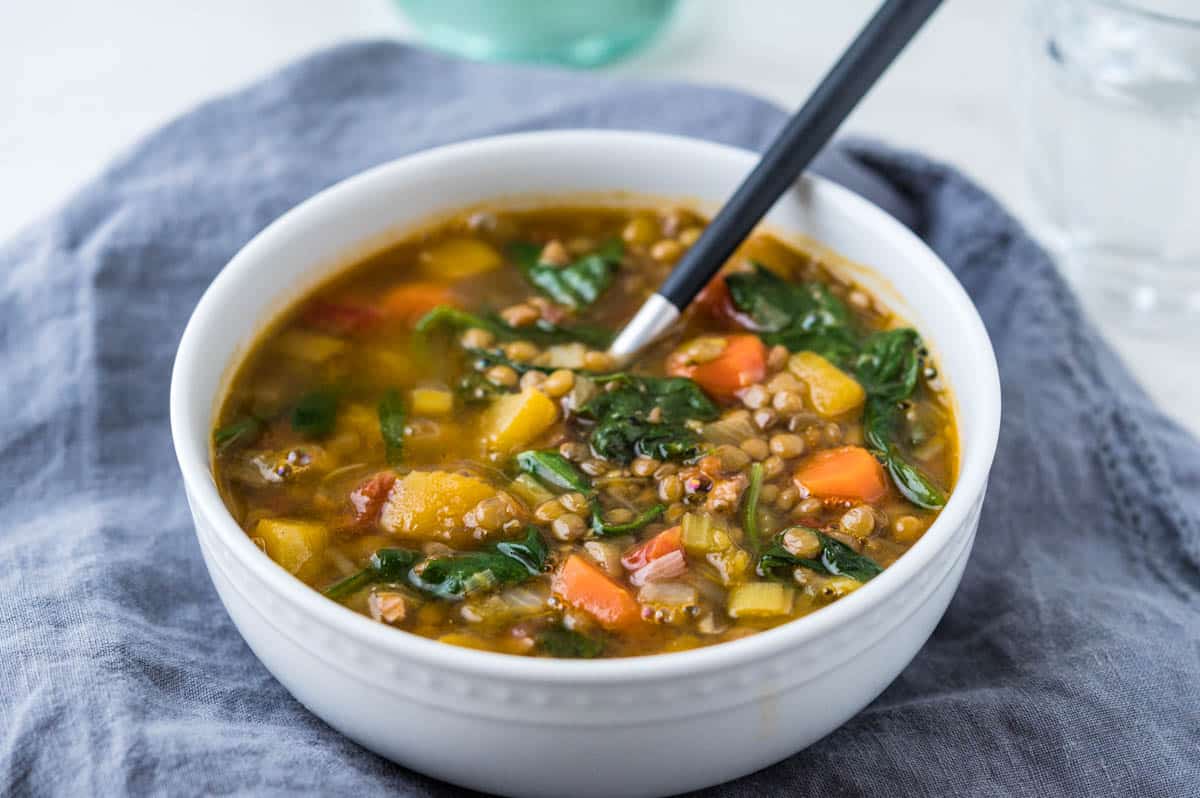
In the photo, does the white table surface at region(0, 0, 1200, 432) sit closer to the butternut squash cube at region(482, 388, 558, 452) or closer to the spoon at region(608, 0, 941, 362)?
the spoon at region(608, 0, 941, 362)

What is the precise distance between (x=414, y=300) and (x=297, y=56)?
202 centimetres

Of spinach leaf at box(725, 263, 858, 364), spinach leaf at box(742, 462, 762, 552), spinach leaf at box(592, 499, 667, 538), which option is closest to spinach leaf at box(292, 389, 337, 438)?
spinach leaf at box(592, 499, 667, 538)

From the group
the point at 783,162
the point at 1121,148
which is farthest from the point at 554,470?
the point at 1121,148

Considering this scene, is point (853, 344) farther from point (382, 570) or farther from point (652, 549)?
point (382, 570)

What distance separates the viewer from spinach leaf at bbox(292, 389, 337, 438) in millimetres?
3275

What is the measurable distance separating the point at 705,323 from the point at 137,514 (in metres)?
1.49

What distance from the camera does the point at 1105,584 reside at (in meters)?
3.46

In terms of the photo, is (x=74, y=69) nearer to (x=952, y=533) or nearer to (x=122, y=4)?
(x=122, y=4)

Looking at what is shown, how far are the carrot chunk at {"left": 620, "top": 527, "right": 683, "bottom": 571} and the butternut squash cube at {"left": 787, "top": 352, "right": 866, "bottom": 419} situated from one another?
1.98 feet

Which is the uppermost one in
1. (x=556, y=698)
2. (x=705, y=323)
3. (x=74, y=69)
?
(x=556, y=698)

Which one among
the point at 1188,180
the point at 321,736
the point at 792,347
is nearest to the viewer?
the point at 321,736

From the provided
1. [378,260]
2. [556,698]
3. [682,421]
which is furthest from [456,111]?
[556,698]

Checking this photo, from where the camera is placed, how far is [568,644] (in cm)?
→ 271

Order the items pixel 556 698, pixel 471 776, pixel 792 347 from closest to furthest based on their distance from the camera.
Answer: pixel 556 698 < pixel 471 776 < pixel 792 347
